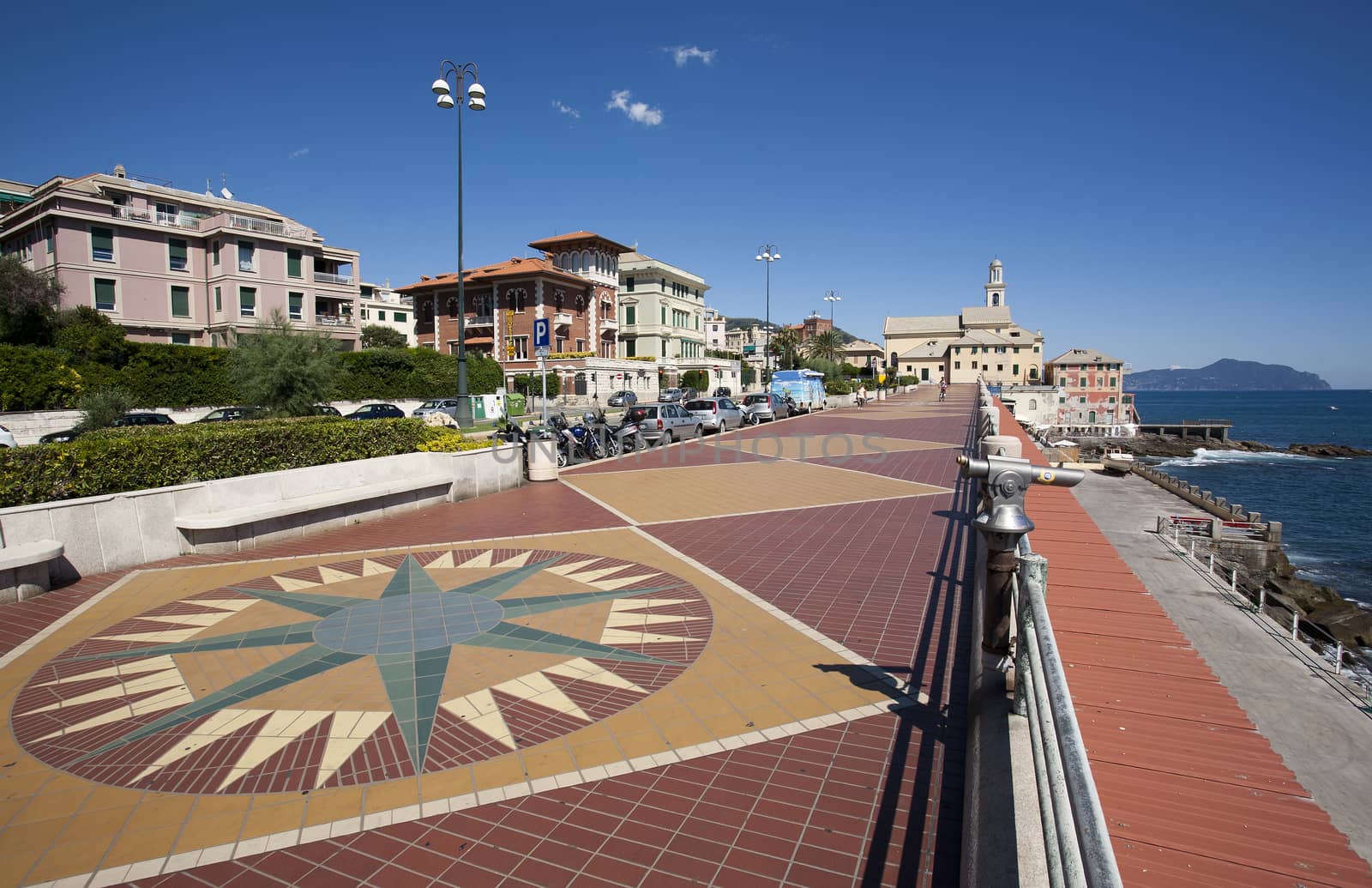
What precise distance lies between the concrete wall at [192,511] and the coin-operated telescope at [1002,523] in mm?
9493

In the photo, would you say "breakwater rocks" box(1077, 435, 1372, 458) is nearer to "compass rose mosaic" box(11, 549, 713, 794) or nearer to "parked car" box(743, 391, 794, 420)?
"parked car" box(743, 391, 794, 420)

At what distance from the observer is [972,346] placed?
10312cm

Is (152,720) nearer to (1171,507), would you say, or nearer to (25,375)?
(25,375)

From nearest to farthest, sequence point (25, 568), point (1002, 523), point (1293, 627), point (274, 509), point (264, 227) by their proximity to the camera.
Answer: point (1002, 523) → point (25, 568) → point (274, 509) → point (1293, 627) → point (264, 227)

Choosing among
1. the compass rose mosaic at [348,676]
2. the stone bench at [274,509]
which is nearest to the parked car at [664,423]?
the stone bench at [274,509]

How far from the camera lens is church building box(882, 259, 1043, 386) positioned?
103m

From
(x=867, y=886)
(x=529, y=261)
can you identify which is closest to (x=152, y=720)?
(x=867, y=886)

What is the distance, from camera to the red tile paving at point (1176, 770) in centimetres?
241

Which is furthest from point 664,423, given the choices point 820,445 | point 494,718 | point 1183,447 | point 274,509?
point 1183,447

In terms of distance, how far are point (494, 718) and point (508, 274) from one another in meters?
53.8

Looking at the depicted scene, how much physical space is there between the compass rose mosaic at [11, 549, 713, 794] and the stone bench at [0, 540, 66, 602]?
147 centimetres

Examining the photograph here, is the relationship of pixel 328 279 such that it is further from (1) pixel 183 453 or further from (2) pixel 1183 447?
(2) pixel 1183 447

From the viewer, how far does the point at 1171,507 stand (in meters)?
37.2

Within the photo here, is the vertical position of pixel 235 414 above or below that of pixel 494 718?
above
